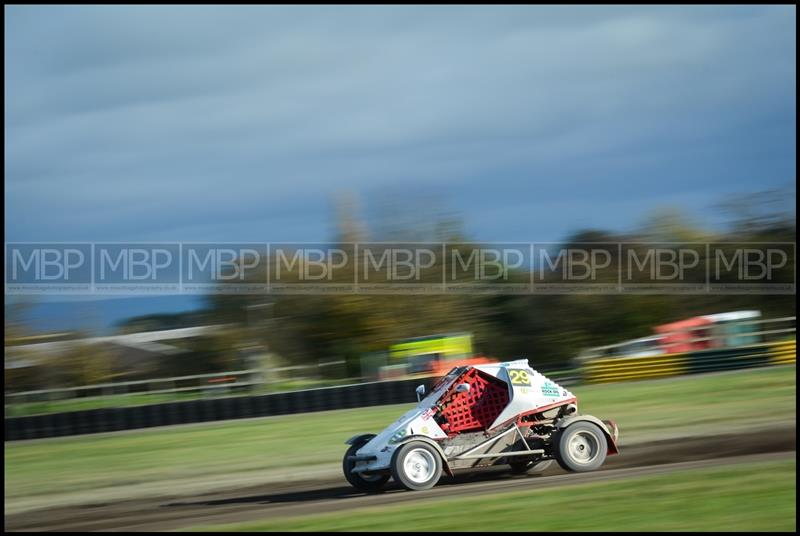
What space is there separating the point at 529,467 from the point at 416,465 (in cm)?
192

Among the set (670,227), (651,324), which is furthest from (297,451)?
(670,227)

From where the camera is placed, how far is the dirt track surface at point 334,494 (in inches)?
455

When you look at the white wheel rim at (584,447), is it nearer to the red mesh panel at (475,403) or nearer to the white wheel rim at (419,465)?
the red mesh panel at (475,403)

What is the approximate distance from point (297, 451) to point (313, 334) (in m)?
26.3

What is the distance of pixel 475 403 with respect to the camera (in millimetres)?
12586

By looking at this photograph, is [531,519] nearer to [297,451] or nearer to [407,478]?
[407,478]

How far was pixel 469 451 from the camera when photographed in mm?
12359

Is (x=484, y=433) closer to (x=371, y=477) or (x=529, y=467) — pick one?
(x=529, y=467)

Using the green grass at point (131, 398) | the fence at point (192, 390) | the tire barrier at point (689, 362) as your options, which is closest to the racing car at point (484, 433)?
the tire barrier at point (689, 362)

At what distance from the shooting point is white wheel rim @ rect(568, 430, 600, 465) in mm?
12391

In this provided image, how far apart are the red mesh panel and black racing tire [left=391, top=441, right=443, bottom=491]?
456 mm

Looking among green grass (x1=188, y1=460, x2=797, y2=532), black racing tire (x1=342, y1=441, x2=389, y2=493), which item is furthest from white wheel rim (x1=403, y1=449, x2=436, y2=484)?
green grass (x1=188, y1=460, x2=797, y2=532)

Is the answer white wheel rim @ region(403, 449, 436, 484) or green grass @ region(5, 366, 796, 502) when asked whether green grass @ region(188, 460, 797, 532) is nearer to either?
white wheel rim @ region(403, 449, 436, 484)

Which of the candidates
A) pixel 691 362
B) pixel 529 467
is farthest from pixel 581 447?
pixel 691 362
